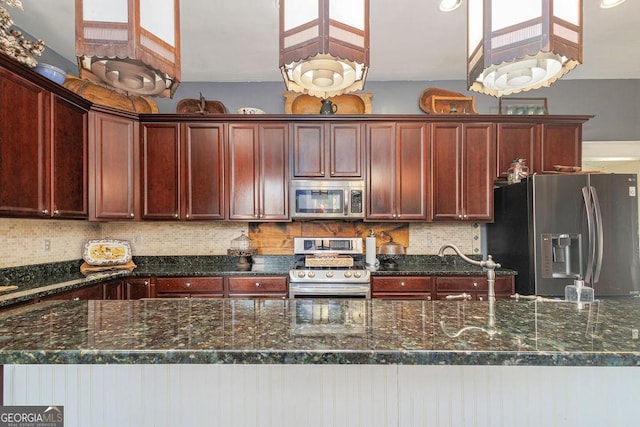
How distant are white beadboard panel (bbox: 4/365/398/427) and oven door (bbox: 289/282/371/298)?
187 cm

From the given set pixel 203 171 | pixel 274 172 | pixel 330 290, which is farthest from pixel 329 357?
pixel 203 171

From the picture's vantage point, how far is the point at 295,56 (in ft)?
3.41

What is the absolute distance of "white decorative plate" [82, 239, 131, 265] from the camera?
2994mm

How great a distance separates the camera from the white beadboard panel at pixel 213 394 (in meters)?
0.93

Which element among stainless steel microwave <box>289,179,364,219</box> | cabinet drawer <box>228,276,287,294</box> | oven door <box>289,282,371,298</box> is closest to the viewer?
oven door <box>289,282,371,298</box>

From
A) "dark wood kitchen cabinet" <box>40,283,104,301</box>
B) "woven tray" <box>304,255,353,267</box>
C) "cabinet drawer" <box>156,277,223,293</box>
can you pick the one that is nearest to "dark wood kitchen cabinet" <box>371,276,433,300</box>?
"woven tray" <box>304,255,353,267</box>

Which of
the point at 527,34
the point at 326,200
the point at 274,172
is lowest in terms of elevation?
the point at 326,200

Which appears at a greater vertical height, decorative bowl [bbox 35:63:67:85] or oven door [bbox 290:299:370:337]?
decorative bowl [bbox 35:63:67:85]

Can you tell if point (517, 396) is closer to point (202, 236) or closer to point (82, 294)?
point (82, 294)

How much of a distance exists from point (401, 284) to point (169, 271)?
2.18 m

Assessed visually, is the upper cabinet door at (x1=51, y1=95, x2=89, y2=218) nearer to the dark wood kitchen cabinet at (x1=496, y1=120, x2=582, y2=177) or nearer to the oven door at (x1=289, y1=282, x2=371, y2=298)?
the oven door at (x1=289, y1=282, x2=371, y2=298)

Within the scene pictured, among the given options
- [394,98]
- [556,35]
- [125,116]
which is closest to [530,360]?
[556,35]

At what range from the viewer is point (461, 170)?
3.15 m

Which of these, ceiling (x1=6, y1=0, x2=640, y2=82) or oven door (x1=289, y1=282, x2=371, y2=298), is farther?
oven door (x1=289, y1=282, x2=371, y2=298)
